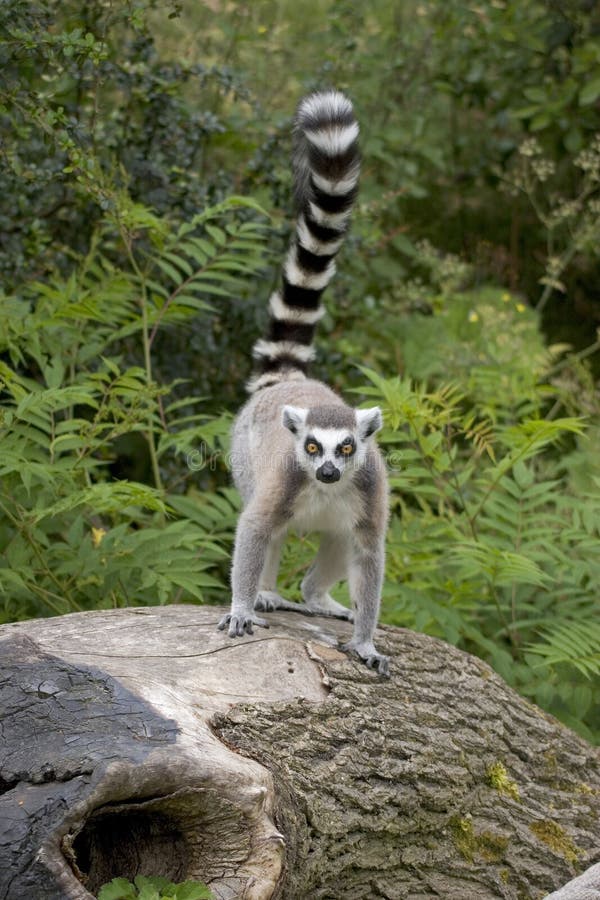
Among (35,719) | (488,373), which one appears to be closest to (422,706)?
(35,719)

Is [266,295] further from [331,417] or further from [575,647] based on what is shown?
[575,647]

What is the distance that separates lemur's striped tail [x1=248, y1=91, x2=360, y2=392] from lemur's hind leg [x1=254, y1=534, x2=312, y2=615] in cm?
112

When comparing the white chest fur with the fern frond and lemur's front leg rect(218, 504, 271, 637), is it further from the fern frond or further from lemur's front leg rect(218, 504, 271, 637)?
the fern frond

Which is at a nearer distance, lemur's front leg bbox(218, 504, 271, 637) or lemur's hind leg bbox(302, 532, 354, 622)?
lemur's front leg bbox(218, 504, 271, 637)

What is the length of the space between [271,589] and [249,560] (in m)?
0.58

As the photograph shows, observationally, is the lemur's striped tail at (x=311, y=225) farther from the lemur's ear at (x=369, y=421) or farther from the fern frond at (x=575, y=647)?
the fern frond at (x=575, y=647)

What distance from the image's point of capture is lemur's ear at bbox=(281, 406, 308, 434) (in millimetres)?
4473

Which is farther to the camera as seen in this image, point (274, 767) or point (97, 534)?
point (97, 534)

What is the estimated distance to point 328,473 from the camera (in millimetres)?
4211

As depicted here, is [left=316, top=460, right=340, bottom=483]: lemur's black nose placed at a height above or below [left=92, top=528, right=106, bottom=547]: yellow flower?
above

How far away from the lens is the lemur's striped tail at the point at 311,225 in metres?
4.98

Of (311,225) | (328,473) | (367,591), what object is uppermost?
(311,225)

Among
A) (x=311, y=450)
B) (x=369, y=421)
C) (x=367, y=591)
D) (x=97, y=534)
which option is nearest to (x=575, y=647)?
(x=367, y=591)

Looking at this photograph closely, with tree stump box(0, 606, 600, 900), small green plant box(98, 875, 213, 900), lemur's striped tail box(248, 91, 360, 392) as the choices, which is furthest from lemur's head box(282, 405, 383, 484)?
small green plant box(98, 875, 213, 900)
